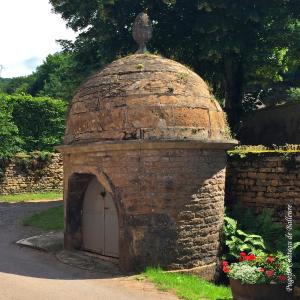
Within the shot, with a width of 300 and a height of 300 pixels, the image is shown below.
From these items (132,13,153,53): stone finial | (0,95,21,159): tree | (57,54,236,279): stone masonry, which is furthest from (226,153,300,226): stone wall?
(0,95,21,159): tree

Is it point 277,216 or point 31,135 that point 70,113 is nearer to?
→ point 277,216

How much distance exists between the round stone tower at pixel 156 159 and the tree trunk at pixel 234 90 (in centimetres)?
818

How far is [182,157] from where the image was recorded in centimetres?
922

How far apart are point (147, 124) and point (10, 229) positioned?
8.34 meters

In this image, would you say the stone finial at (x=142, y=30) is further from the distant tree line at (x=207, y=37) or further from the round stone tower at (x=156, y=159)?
the distant tree line at (x=207, y=37)

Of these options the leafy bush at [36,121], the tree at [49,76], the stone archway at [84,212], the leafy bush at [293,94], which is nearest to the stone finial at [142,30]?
the stone archway at [84,212]

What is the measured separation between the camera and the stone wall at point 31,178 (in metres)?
25.8

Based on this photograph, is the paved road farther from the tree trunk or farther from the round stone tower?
the tree trunk

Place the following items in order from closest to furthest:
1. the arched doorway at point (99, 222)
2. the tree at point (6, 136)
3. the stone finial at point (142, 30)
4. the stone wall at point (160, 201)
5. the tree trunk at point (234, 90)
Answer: the stone wall at point (160, 201) → the arched doorway at point (99, 222) → the stone finial at point (142, 30) → the tree trunk at point (234, 90) → the tree at point (6, 136)

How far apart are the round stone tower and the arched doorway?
0.07 meters

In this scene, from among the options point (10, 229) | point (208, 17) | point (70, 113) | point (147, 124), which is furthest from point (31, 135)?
point (147, 124)

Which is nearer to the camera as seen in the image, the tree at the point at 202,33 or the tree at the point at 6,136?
the tree at the point at 202,33

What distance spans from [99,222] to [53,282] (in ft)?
8.04

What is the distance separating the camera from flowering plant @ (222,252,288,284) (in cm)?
757
